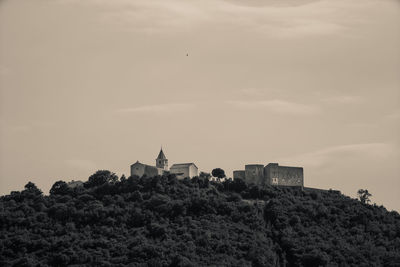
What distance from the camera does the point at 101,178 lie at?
8106cm

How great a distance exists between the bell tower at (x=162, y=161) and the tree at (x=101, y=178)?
5.63 m

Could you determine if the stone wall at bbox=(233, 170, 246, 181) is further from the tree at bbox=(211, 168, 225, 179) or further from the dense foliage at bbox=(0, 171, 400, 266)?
the dense foliage at bbox=(0, 171, 400, 266)

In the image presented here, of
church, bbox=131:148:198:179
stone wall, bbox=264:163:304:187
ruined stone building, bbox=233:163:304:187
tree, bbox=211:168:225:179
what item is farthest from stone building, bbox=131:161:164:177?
stone wall, bbox=264:163:304:187

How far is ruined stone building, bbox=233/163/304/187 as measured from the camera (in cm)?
8119

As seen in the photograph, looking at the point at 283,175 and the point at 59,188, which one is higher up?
the point at 283,175

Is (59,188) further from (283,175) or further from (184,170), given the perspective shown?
(283,175)

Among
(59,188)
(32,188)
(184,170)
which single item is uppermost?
(184,170)

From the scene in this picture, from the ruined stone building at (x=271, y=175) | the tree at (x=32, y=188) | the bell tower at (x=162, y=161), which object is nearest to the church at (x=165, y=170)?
the bell tower at (x=162, y=161)

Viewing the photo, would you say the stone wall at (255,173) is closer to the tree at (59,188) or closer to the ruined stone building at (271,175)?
the ruined stone building at (271,175)

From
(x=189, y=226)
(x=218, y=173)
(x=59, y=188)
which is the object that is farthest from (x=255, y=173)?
(x=59, y=188)

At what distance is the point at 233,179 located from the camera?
8075cm

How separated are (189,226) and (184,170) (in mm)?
12647

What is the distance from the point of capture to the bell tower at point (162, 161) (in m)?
85.2

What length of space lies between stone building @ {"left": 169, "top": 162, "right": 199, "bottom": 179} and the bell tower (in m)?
1.89
